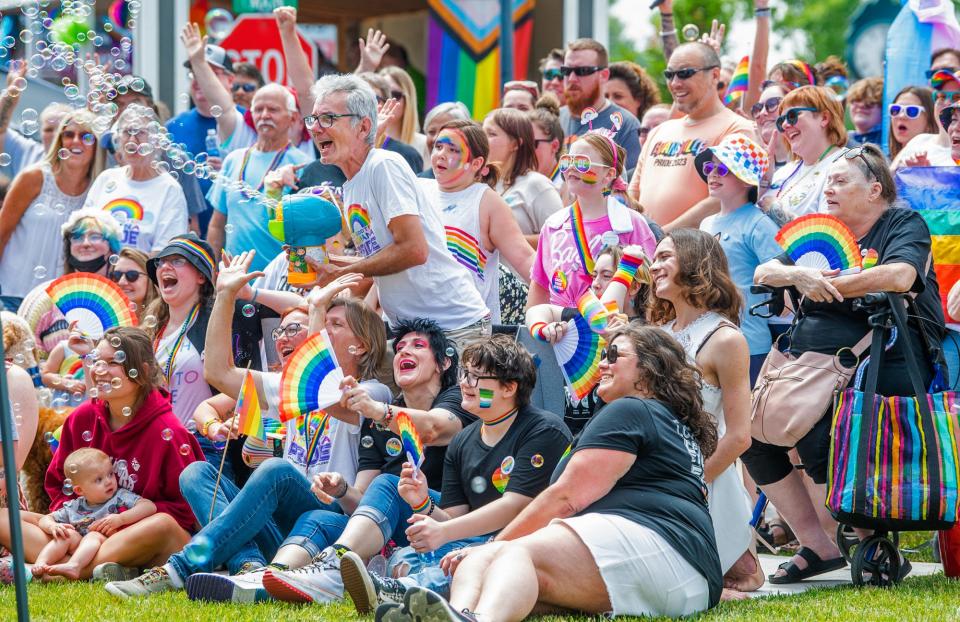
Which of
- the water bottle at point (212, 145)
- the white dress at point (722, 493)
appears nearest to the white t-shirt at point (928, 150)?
the white dress at point (722, 493)

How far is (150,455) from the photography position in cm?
627

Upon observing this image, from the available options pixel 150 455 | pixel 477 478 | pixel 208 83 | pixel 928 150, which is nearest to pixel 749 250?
pixel 928 150

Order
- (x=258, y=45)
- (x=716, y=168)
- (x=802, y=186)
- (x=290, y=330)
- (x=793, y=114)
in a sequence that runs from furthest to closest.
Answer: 1. (x=258, y=45)
2. (x=793, y=114)
3. (x=802, y=186)
4. (x=716, y=168)
5. (x=290, y=330)

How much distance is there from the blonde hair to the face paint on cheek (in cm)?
360

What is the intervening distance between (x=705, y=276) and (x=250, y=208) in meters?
3.23

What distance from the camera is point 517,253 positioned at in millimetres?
6965

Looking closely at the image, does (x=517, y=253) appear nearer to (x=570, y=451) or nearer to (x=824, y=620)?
(x=570, y=451)

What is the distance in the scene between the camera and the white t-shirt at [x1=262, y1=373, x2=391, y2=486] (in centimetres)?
603

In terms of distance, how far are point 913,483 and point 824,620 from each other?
75 centimetres

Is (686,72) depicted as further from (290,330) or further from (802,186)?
(290,330)

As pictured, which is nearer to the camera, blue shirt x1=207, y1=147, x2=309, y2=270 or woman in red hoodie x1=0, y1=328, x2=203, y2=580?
woman in red hoodie x1=0, y1=328, x2=203, y2=580

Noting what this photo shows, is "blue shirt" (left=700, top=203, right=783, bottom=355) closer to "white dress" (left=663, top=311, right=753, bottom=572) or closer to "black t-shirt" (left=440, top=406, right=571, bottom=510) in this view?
"white dress" (left=663, top=311, right=753, bottom=572)

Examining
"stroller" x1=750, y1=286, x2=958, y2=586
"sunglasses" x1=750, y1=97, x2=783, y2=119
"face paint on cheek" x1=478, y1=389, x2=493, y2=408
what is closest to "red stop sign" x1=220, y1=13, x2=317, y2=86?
"sunglasses" x1=750, y1=97, x2=783, y2=119

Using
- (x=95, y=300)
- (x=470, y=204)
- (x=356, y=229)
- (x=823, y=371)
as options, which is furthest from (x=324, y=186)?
(x=823, y=371)
